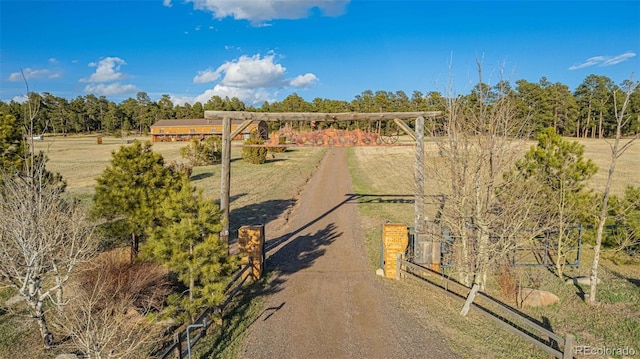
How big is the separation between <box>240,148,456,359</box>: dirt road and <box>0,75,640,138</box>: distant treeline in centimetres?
3966

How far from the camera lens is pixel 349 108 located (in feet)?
297

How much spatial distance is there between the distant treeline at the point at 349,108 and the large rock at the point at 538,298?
42.4 metres

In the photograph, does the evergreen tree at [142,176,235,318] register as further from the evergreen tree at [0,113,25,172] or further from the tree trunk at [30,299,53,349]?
the evergreen tree at [0,113,25,172]

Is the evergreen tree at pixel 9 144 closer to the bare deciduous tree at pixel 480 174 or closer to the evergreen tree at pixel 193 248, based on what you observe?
the evergreen tree at pixel 193 248

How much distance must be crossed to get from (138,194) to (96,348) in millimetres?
5978

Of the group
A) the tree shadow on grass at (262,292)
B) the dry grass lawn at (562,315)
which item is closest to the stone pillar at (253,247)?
the tree shadow on grass at (262,292)

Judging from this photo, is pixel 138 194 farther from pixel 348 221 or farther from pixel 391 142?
pixel 348 221

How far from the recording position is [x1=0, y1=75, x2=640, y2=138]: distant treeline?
230 feet

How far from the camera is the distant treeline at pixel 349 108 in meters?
70.1

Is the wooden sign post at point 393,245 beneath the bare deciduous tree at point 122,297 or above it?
above

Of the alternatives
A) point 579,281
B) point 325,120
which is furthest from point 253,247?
point 579,281

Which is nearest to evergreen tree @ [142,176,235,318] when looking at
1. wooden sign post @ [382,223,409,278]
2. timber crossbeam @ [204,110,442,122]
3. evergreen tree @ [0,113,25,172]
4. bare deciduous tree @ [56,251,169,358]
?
bare deciduous tree @ [56,251,169,358]

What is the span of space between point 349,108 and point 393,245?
271ft

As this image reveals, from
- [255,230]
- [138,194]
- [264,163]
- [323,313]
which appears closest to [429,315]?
[323,313]
